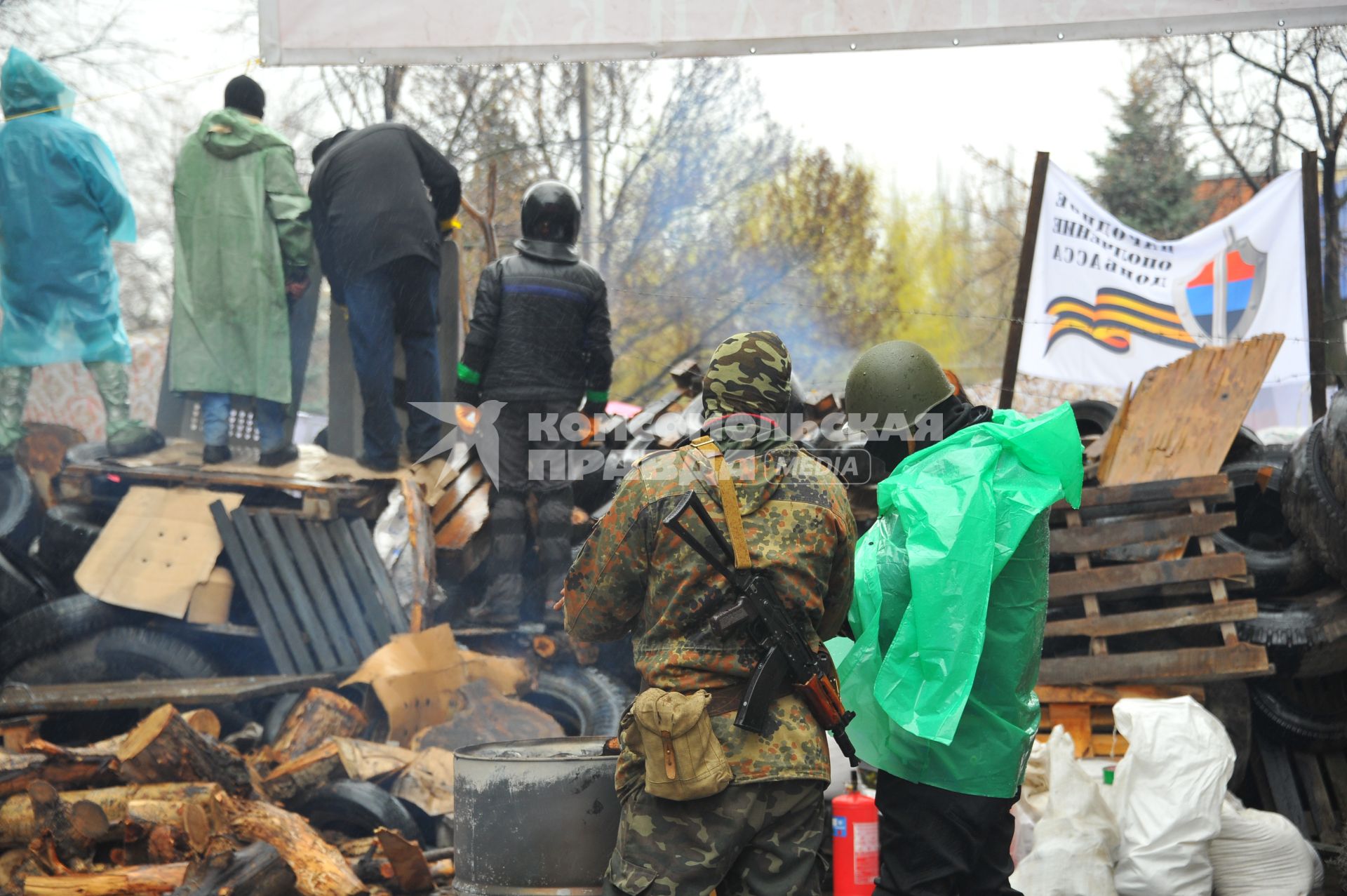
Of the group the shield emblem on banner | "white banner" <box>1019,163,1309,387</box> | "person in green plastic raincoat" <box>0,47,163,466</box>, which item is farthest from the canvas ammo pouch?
the shield emblem on banner

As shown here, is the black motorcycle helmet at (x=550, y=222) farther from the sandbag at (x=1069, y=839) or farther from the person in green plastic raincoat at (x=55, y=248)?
the sandbag at (x=1069, y=839)

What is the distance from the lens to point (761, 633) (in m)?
2.77

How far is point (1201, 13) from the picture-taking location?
141 inches

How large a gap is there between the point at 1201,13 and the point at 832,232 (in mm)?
14489

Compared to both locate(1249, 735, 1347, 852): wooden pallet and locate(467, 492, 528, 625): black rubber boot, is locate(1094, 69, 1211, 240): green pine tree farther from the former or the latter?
locate(467, 492, 528, 625): black rubber boot

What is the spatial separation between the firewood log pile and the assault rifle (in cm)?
245

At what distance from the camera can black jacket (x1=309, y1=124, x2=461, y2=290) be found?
6.52 meters

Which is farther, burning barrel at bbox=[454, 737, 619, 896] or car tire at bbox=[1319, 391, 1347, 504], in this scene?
car tire at bbox=[1319, 391, 1347, 504]

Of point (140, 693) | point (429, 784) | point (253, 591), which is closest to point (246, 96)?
point (253, 591)

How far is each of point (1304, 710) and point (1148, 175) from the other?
54.2 ft

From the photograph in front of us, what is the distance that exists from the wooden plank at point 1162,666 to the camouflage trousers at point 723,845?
9.75 feet

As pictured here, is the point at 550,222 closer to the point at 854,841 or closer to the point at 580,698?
the point at 580,698

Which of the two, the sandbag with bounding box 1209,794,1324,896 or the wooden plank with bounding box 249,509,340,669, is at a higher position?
the wooden plank with bounding box 249,509,340,669

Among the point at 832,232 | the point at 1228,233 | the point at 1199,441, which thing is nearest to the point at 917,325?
the point at 832,232
